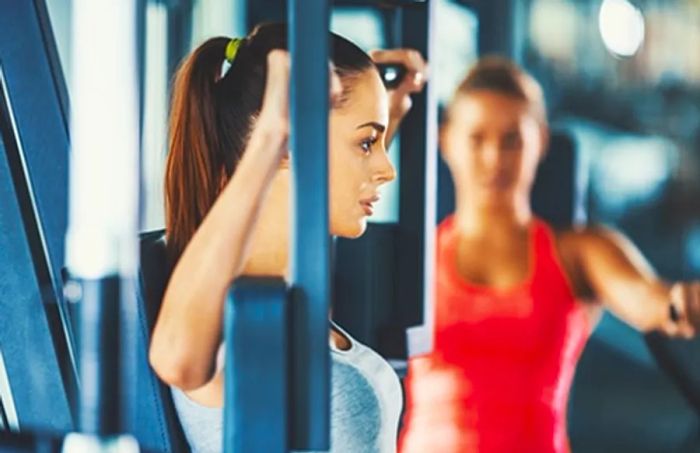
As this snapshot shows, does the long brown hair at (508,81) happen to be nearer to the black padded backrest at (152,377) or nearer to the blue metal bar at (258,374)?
the black padded backrest at (152,377)

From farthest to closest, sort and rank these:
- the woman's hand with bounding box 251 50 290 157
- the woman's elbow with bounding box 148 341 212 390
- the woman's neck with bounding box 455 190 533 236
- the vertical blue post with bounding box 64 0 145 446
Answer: the woman's neck with bounding box 455 190 533 236
the woman's elbow with bounding box 148 341 212 390
the woman's hand with bounding box 251 50 290 157
the vertical blue post with bounding box 64 0 145 446

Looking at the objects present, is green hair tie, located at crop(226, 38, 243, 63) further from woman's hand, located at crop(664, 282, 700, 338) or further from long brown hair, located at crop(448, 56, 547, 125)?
woman's hand, located at crop(664, 282, 700, 338)

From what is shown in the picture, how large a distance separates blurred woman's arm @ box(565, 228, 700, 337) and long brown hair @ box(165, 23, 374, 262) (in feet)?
1.35

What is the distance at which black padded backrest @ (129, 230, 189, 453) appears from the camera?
4.82ft

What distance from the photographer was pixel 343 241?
151cm

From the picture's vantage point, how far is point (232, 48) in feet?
4.79

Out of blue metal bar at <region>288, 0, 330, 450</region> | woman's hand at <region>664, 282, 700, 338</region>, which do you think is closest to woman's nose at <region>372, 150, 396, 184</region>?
woman's hand at <region>664, 282, 700, 338</region>

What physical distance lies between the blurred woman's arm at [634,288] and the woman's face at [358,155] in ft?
0.97

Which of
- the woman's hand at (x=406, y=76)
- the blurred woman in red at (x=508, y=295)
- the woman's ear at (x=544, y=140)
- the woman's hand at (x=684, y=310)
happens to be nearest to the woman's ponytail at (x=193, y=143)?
the woman's hand at (x=406, y=76)

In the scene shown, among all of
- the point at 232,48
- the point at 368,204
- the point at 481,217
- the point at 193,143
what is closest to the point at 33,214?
the point at 193,143

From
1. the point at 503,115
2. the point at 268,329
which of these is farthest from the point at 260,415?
the point at 503,115

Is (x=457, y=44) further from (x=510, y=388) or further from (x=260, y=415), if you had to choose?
(x=260, y=415)

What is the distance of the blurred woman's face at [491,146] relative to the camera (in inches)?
57.9

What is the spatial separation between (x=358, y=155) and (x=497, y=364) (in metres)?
0.37
